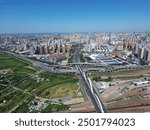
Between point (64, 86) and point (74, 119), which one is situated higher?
point (74, 119)

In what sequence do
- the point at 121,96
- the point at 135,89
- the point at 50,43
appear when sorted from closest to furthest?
the point at 121,96, the point at 135,89, the point at 50,43

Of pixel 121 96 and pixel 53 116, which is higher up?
pixel 53 116

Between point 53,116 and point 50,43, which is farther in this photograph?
point 50,43

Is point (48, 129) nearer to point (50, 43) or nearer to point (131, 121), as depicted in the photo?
point (131, 121)

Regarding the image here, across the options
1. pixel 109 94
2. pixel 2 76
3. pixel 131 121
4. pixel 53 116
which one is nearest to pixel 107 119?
pixel 131 121

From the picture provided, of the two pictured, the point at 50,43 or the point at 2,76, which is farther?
the point at 50,43

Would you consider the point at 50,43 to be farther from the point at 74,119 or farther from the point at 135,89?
the point at 74,119

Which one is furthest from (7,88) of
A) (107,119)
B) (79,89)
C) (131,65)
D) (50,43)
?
(50,43)

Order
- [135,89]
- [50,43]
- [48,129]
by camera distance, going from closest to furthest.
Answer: [48,129], [135,89], [50,43]

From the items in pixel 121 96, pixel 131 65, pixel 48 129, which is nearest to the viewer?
pixel 48 129
